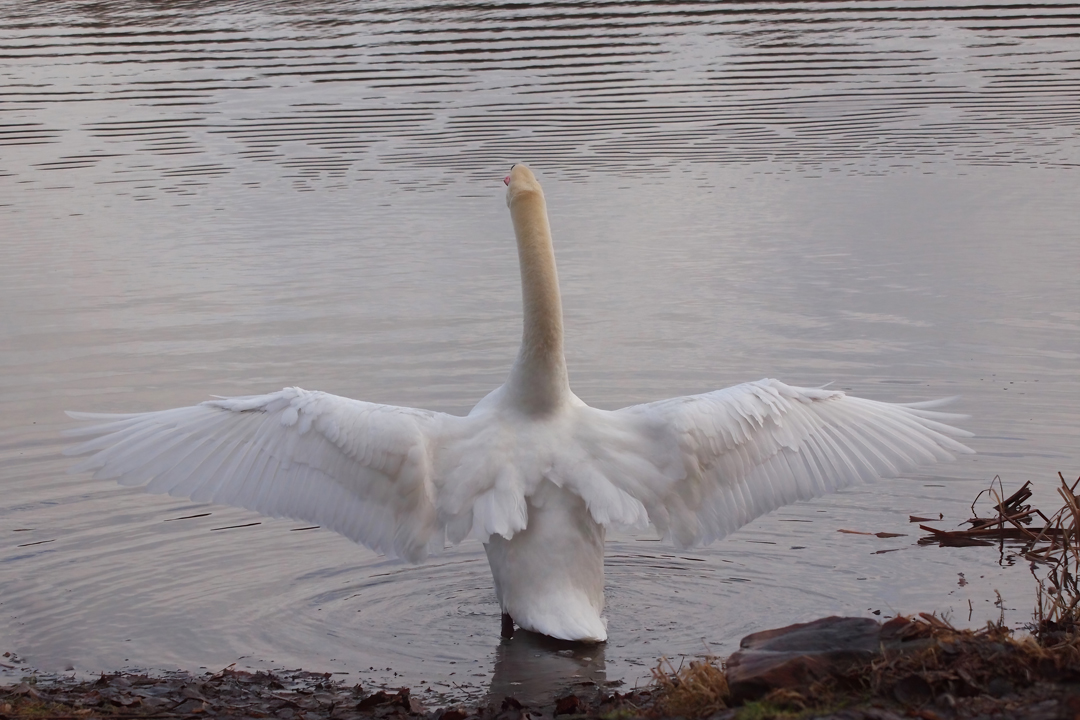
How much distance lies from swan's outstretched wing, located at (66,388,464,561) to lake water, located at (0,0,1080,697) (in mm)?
614

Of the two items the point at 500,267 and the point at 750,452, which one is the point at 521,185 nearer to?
the point at 750,452

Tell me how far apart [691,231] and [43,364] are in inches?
281

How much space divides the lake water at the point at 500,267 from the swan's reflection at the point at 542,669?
0.07 feet

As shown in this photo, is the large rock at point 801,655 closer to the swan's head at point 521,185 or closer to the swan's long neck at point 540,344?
the swan's long neck at point 540,344

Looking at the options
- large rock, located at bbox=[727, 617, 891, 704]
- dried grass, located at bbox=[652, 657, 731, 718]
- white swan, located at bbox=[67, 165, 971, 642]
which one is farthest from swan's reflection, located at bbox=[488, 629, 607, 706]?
large rock, located at bbox=[727, 617, 891, 704]

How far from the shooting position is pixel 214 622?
24.2 feet

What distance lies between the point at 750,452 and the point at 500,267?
8.39 meters

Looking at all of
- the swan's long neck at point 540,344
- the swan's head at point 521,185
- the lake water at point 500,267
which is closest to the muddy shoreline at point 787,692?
the lake water at point 500,267

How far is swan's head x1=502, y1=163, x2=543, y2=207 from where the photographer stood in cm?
743

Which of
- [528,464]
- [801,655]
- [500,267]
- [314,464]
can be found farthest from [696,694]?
[500,267]

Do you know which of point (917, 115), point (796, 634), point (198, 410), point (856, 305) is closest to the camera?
point (796, 634)

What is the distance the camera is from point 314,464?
6836 millimetres

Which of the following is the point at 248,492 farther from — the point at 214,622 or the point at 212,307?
the point at 212,307

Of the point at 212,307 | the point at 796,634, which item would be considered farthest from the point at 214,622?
the point at 212,307
